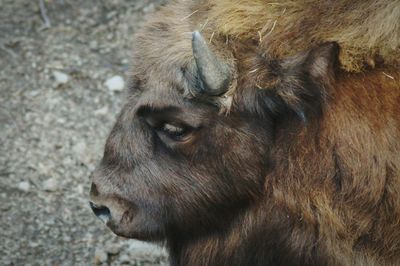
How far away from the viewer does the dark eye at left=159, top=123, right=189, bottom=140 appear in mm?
4820

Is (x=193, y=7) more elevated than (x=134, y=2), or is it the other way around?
(x=193, y=7)

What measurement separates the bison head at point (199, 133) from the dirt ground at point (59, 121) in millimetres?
815

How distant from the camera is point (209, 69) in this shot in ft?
15.1

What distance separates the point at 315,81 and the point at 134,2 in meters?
4.42

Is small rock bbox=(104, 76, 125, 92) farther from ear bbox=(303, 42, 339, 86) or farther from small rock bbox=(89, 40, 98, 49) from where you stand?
ear bbox=(303, 42, 339, 86)

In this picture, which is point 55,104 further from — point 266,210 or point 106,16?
point 266,210

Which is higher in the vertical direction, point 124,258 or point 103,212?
point 103,212

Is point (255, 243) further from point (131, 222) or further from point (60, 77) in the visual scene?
point (60, 77)

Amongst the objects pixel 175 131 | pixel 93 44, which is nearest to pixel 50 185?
pixel 93 44

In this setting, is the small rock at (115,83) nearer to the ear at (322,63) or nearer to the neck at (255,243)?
the neck at (255,243)

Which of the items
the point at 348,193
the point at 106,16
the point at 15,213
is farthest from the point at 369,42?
the point at 106,16

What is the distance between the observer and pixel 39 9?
28.2ft

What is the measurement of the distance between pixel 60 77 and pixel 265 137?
3.51m

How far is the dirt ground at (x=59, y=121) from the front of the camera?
255 inches
